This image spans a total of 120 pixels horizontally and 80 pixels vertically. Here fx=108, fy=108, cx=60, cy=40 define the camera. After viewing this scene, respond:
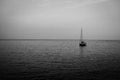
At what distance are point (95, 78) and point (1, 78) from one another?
1810 centimetres

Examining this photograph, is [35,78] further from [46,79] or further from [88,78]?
[88,78]

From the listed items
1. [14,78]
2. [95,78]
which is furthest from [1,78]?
[95,78]

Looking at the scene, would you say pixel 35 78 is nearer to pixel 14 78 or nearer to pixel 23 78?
pixel 23 78

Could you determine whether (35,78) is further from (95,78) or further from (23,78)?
(95,78)

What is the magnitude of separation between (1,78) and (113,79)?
70.2ft

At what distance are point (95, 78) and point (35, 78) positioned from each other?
38.3 ft

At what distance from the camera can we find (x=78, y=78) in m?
21.3

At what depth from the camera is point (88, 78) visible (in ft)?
69.7

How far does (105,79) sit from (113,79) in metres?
1.51

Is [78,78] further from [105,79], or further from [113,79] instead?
[113,79]

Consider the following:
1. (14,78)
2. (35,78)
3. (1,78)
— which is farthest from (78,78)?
(1,78)

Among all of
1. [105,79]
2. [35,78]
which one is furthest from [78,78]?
[35,78]

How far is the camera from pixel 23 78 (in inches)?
817

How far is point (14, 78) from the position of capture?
68.1 feet
